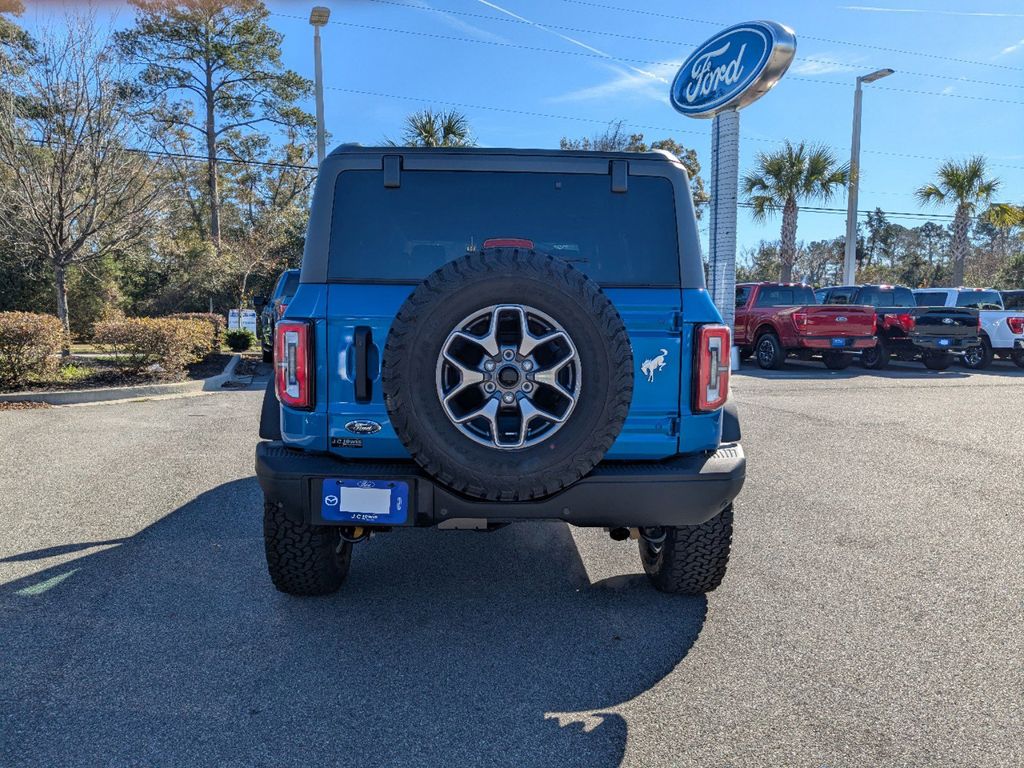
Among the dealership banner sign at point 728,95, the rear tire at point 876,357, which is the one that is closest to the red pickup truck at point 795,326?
the rear tire at point 876,357

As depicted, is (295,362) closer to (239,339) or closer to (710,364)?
(710,364)

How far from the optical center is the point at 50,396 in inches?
382

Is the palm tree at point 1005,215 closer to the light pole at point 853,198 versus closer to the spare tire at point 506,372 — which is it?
the light pole at point 853,198

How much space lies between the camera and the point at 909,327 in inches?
645

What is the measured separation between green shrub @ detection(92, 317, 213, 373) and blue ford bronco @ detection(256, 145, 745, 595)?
8.71 meters

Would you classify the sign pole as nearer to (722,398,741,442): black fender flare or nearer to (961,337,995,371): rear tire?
(961,337,995,371): rear tire

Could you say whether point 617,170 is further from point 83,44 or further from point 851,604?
point 83,44

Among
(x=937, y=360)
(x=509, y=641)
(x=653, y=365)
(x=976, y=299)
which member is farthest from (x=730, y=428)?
(x=976, y=299)

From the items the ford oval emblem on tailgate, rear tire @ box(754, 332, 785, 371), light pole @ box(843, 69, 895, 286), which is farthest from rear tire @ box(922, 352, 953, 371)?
the ford oval emblem on tailgate

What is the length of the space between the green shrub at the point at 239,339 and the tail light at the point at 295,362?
1678 centimetres

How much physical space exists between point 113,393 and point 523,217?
8862 mm

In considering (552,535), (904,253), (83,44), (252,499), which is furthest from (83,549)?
(904,253)

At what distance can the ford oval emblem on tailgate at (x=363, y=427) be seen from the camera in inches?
120

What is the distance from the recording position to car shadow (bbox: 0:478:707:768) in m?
2.48
